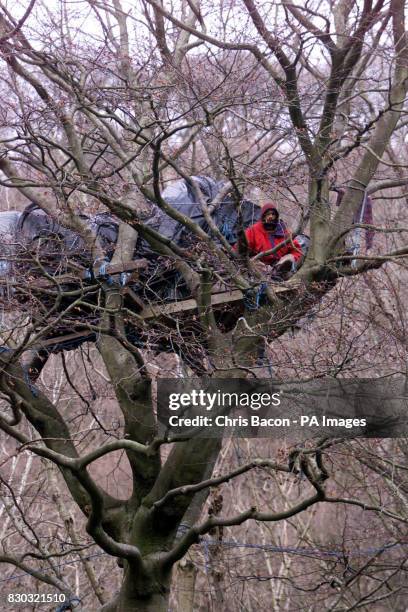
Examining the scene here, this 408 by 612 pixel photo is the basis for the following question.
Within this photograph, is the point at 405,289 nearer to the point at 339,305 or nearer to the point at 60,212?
the point at 339,305

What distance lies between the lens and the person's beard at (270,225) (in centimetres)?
815

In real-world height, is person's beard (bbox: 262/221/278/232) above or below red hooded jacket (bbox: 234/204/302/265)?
above

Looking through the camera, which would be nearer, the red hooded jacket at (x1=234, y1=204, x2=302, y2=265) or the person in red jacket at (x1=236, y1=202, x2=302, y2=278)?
the person in red jacket at (x1=236, y1=202, x2=302, y2=278)

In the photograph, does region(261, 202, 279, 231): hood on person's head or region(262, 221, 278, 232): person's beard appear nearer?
region(261, 202, 279, 231): hood on person's head

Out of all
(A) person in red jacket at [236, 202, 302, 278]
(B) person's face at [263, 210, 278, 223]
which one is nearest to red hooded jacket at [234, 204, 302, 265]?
(A) person in red jacket at [236, 202, 302, 278]

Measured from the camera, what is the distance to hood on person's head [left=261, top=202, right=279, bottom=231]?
8.05 m

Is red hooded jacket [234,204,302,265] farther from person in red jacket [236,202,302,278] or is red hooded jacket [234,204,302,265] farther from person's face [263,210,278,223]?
person's face [263,210,278,223]

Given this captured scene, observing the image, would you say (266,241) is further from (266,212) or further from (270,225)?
(266,212)

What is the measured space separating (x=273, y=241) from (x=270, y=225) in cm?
19

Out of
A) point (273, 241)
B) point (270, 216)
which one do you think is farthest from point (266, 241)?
point (270, 216)

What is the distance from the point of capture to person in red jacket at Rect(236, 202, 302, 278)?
318 inches

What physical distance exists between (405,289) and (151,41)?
19.1 ft

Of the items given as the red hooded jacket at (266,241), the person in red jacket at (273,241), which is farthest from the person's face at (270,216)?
the red hooded jacket at (266,241)

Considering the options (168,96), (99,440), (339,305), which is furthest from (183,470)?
(99,440)
